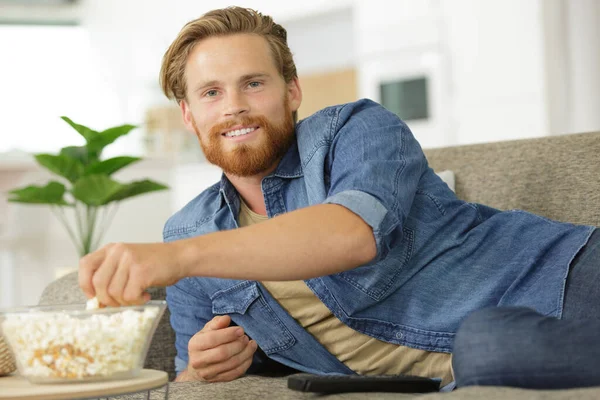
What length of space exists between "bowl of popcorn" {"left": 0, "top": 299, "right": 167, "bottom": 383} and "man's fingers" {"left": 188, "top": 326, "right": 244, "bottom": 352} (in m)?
0.41

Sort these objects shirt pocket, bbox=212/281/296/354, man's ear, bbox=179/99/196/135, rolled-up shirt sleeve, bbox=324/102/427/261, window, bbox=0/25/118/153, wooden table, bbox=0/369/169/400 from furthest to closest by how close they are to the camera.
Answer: window, bbox=0/25/118/153, man's ear, bbox=179/99/196/135, shirt pocket, bbox=212/281/296/354, rolled-up shirt sleeve, bbox=324/102/427/261, wooden table, bbox=0/369/169/400

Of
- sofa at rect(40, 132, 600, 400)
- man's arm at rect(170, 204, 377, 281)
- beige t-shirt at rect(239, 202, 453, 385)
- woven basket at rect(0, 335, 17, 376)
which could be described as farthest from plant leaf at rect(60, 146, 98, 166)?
man's arm at rect(170, 204, 377, 281)

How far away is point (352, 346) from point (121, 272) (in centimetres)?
61

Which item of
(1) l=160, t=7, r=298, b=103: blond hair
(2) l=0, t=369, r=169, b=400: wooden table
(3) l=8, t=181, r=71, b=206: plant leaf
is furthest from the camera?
(3) l=8, t=181, r=71, b=206: plant leaf

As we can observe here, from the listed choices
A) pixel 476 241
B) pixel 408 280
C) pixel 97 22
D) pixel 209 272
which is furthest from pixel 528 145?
pixel 97 22

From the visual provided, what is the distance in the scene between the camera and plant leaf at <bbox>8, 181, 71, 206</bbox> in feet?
9.15

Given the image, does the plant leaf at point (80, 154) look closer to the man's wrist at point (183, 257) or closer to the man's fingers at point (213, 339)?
the man's fingers at point (213, 339)

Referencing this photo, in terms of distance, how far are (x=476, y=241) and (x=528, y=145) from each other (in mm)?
416

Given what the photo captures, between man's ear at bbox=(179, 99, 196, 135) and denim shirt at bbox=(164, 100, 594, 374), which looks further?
man's ear at bbox=(179, 99, 196, 135)

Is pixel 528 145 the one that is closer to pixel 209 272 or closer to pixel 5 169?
pixel 209 272

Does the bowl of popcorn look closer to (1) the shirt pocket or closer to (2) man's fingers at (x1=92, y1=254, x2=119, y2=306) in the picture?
(2) man's fingers at (x1=92, y1=254, x2=119, y2=306)

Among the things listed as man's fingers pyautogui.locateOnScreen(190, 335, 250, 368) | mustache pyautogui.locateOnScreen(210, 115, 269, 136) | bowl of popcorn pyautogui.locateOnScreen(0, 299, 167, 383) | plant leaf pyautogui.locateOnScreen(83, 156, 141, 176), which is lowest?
man's fingers pyautogui.locateOnScreen(190, 335, 250, 368)

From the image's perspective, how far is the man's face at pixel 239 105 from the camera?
1574 millimetres

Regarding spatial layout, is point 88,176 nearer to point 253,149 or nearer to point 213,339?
point 253,149
